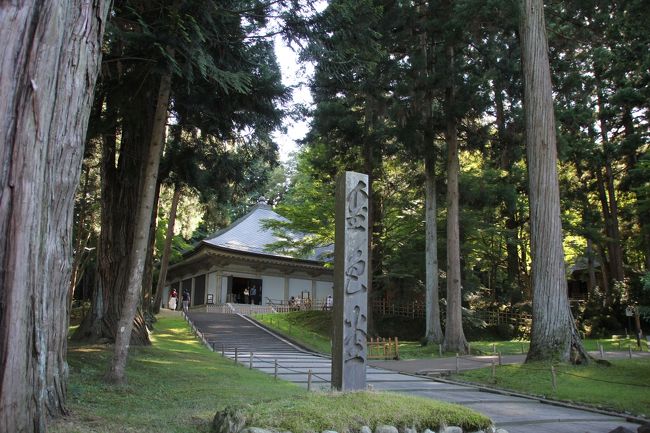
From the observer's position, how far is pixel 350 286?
7.48m

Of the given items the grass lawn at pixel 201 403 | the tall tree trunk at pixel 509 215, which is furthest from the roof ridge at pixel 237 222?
the grass lawn at pixel 201 403

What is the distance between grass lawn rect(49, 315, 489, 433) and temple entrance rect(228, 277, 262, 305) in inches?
820

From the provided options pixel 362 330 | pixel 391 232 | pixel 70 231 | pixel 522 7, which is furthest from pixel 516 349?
pixel 70 231

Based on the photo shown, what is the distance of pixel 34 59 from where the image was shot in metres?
4.49

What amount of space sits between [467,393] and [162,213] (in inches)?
896

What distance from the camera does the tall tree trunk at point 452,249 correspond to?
1820cm

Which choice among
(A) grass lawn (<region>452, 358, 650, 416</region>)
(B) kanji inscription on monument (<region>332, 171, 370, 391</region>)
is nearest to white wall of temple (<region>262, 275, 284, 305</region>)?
(A) grass lawn (<region>452, 358, 650, 416</region>)

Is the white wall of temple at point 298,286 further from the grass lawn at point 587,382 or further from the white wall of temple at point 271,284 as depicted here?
the grass lawn at point 587,382

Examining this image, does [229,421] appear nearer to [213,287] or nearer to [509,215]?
[509,215]

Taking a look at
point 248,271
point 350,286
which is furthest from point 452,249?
point 248,271

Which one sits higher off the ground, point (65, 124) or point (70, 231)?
point (65, 124)

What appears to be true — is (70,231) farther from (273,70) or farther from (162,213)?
(162,213)

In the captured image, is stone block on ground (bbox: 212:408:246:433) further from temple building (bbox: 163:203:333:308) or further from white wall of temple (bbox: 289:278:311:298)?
white wall of temple (bbox: 289:278:311:298)

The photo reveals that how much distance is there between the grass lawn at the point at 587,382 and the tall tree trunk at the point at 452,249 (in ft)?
15.9
